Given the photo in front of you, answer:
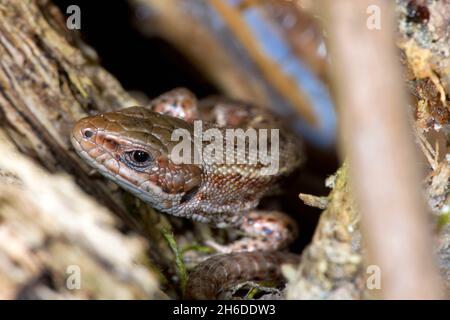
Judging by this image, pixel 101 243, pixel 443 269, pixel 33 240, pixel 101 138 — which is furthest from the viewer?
pixel 101 138

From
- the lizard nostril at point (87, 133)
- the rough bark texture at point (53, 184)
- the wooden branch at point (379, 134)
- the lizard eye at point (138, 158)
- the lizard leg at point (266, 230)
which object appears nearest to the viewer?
the wooden branch at point (379, 134)

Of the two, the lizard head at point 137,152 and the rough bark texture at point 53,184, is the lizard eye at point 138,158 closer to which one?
the lizard head at point 137,152

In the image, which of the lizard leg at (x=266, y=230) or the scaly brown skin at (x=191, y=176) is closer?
the scaly brown skin at (x=191, y=176)

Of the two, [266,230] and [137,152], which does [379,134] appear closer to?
[137,152]

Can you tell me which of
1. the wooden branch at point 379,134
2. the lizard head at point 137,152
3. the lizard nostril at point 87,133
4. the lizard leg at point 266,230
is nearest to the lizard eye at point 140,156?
the lizard head at point 137,152

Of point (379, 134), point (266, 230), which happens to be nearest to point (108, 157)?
point (266, 230)
